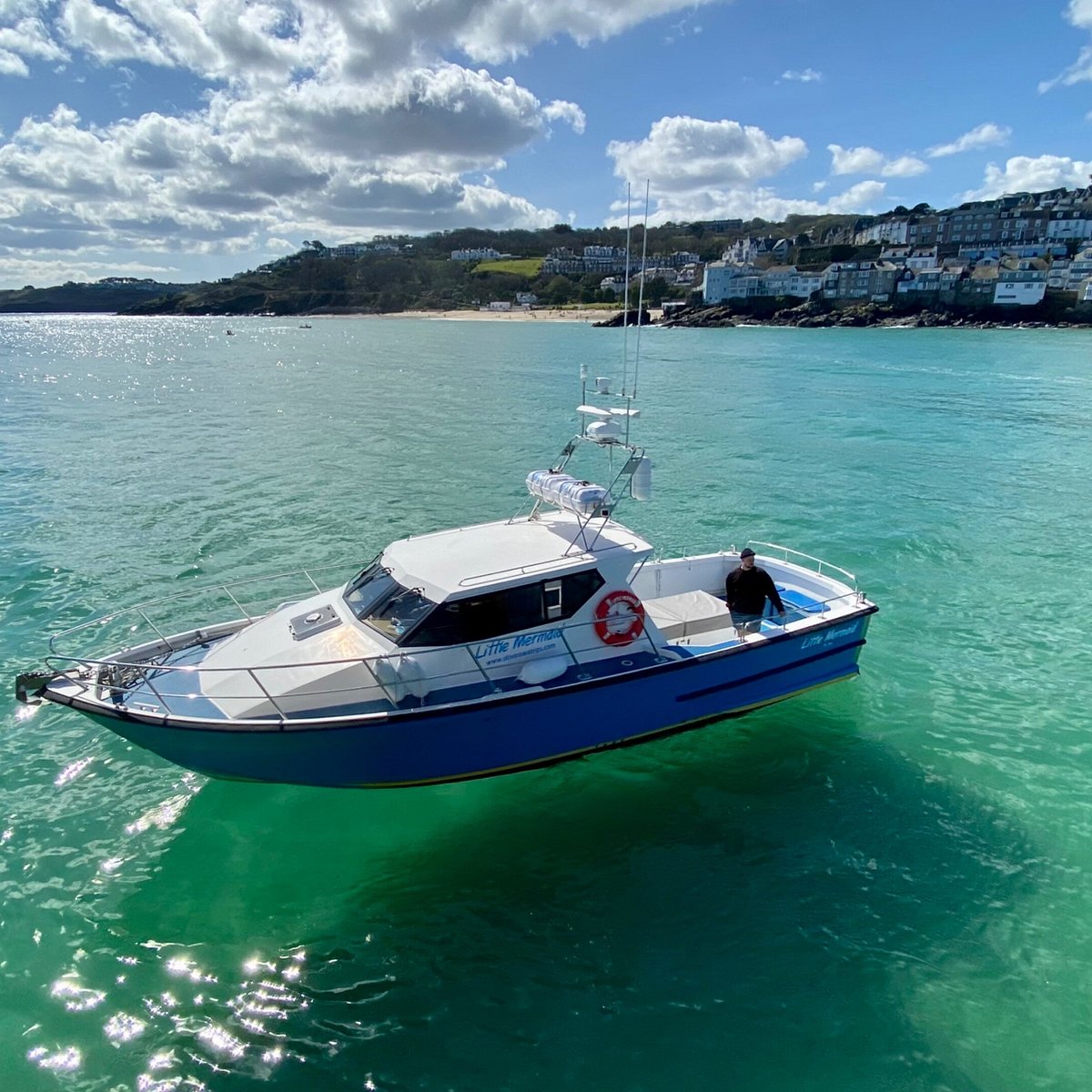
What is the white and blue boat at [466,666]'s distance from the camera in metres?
7.80

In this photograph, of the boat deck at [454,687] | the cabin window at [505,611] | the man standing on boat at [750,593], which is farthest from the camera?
the man standing on boat at [750,593]

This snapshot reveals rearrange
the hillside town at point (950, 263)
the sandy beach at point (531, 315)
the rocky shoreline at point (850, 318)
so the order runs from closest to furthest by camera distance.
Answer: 1. the rocky shoreline at point (850, 318)
2. the hillside town at point (950, 263)
3. the sandy beach at point (531, 315)

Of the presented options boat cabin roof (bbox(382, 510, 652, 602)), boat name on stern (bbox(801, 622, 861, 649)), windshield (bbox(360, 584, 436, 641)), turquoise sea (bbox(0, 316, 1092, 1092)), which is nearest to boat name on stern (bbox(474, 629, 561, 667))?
boat cabin roof (bbox(382, 510, 652, 602))

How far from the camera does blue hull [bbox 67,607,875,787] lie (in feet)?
25.1

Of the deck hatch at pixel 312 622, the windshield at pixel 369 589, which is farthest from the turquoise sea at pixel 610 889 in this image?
the windshield at pixel 369 589

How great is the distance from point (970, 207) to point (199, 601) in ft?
658

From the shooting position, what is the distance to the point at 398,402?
43.7 meters

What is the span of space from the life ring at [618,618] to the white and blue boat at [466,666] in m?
0.02

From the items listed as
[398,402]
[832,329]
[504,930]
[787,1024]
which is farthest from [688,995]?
[832,329]

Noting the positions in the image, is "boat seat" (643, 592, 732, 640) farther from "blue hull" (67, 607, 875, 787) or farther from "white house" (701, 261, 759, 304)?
"white house" (701, 261, 759, 304)

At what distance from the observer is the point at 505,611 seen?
8.69 metres

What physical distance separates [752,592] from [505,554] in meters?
3.68

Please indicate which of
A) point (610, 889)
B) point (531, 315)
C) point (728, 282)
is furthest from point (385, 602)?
point (531, 315)

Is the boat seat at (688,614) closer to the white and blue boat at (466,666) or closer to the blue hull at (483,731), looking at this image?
the white and blue boat at (466,666)
